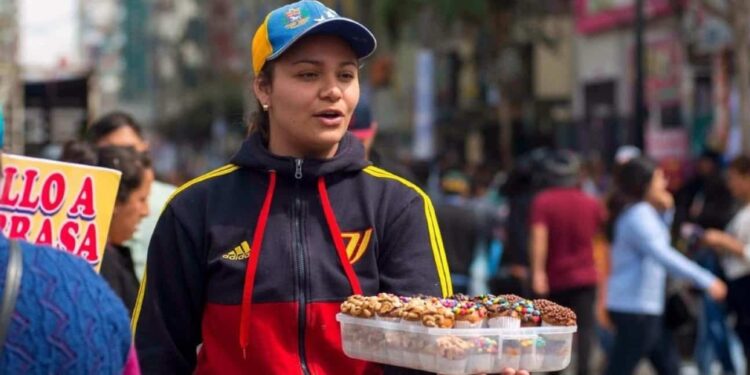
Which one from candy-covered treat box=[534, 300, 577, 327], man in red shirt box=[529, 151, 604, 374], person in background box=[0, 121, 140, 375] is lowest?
man in red shirt box=[529, 151, 604, 374]

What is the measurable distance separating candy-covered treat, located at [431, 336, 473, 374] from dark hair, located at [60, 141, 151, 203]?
2904mm

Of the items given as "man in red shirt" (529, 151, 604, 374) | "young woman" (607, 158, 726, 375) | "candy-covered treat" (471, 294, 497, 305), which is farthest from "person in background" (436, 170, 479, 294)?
"candy-covered treat" (471, 294, 497, 305)

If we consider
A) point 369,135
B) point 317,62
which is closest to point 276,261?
point 317,62

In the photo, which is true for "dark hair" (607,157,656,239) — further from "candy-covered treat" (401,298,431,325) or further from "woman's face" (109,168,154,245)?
"candy-covered treat" (401,298,431,325)

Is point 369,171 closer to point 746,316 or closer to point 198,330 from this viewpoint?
point 198,330

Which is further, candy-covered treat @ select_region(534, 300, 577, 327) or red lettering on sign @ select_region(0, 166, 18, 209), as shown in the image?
red lettering on sign @ select_region(0, 166, 18, 209)

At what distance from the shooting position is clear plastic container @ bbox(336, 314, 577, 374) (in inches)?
129

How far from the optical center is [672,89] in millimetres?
29078

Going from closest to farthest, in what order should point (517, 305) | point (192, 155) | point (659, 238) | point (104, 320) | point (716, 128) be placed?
point (104, 320)
point (517, 305)
point (659, 238)
point (716, 128)
point (192, 155)

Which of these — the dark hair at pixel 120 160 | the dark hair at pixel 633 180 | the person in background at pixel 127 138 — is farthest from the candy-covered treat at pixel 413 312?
the dark hair at pixel 633 180

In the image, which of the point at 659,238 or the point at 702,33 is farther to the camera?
the point at 702,33

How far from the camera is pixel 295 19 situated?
146 inches

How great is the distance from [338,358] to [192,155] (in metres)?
97.3

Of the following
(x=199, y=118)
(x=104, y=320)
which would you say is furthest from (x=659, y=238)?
(x=199, y=118)
